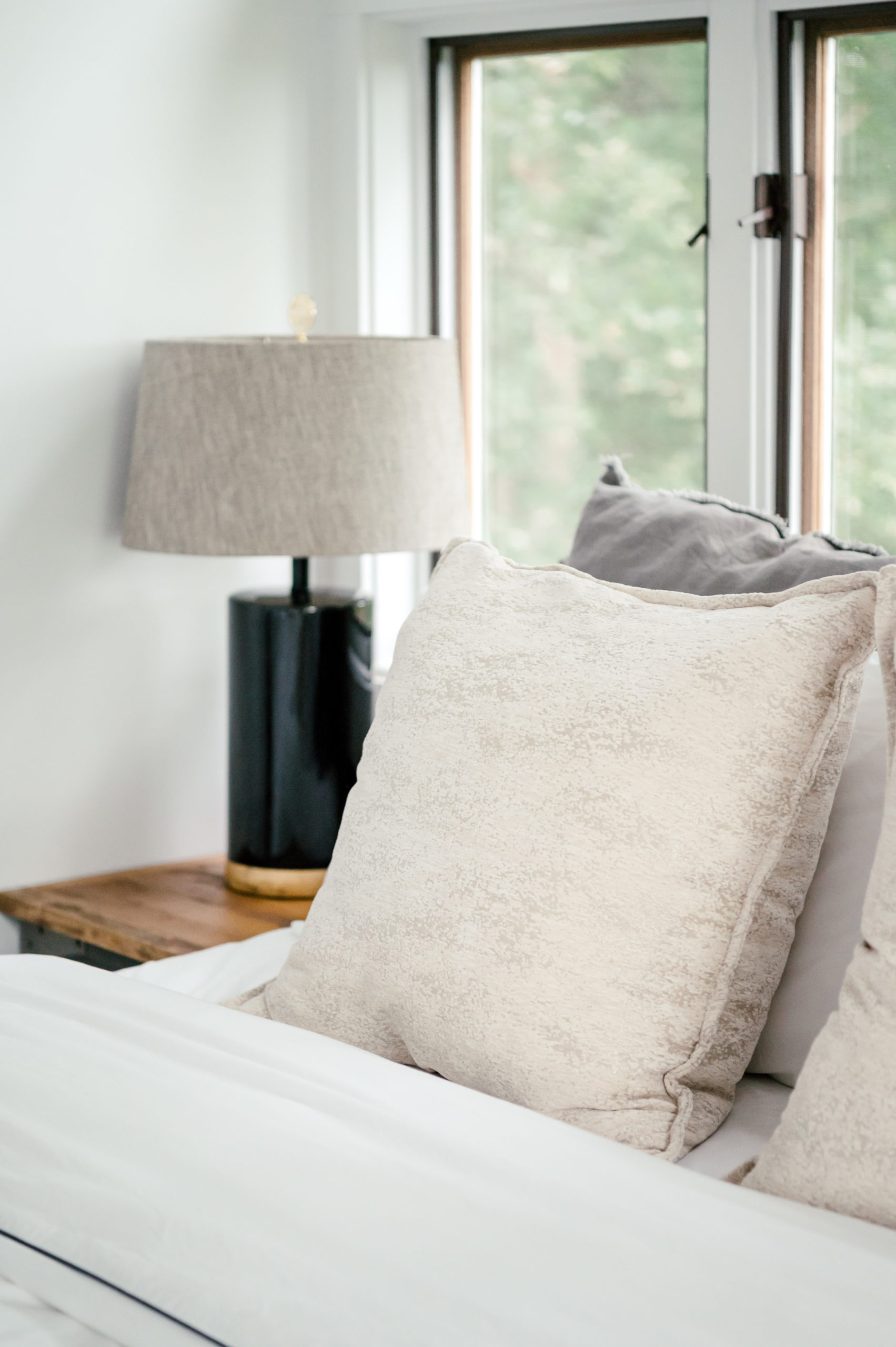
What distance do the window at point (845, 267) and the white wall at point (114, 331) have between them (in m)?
0.81

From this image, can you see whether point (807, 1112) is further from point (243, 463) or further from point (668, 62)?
point (668, 62)

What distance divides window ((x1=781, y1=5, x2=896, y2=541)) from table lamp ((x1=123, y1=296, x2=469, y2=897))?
19.7 inches

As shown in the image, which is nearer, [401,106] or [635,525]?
[635,525]

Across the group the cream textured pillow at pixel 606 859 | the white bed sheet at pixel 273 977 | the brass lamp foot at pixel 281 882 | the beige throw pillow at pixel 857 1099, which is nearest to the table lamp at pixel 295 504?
the brass lamp foot at pixel 281 882

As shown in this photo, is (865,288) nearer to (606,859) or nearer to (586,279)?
(586,279)

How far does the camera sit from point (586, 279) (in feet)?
7.18

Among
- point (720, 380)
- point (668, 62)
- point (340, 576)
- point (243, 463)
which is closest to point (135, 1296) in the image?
point (243, 463)

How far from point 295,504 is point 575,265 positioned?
69cm

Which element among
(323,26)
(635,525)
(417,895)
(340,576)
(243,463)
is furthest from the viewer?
(340,576)

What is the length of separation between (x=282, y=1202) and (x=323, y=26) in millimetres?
1962

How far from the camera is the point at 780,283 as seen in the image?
196 cm

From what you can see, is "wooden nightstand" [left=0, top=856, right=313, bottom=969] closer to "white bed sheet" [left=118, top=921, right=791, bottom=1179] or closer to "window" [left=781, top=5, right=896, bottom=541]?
"white bed sheet" [left=118, top=921, right=791, bottom=1179]

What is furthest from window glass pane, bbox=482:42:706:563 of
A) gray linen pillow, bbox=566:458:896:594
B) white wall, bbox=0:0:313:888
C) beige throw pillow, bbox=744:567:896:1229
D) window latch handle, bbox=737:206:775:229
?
beige throw pillow, bbox=744:567:896:1229

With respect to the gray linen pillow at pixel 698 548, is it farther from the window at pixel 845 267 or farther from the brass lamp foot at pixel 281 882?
the brass lamp foot at pixel 281 882
